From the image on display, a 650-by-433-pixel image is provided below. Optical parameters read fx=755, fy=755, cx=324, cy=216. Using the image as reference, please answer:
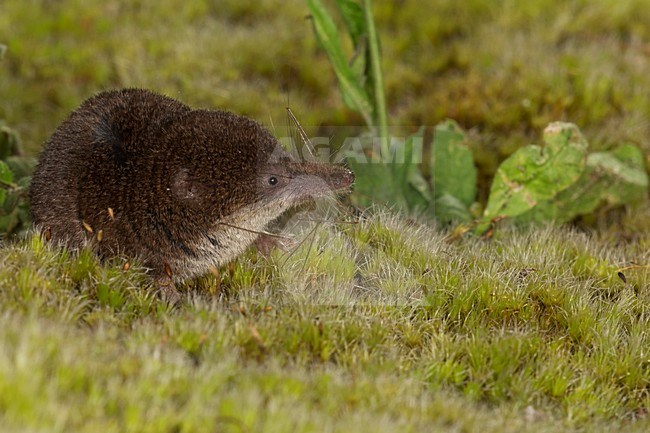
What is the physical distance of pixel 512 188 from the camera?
505 centimetres

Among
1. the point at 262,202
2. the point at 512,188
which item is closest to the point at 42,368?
the point at 262,202

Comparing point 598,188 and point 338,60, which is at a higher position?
point 338,60

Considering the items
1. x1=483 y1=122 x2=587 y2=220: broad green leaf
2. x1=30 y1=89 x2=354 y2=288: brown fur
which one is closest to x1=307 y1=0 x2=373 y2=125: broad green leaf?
x1=483 y1=122 x2=587 y2=220: broad green leaf

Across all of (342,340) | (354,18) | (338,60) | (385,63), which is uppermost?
(354,18)

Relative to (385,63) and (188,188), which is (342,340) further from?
(385,63)

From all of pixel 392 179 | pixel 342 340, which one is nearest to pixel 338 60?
pixel 392 179

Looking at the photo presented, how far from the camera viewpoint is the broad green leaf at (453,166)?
17.7 feet

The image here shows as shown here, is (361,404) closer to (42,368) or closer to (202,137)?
(42,368)

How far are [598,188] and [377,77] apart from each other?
1724 millimetres

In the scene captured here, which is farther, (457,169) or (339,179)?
(457,169)

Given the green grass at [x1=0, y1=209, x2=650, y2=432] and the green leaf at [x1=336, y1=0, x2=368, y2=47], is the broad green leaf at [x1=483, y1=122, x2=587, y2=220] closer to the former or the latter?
the green grass at [x1=0, y1=209, x2=650, y2=432]

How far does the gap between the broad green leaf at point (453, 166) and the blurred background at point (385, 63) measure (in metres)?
0.53

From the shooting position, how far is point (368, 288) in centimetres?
374

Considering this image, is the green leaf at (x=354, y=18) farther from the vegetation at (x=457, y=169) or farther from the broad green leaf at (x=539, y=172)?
the broad green leaf at (x=539, y=172)
